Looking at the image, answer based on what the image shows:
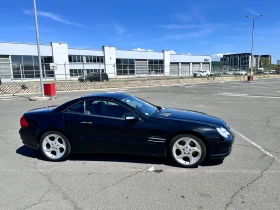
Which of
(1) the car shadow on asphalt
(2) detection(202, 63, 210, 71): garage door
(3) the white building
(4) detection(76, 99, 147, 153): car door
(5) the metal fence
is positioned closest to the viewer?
(4) detection(76, 99, 147, 153): car door

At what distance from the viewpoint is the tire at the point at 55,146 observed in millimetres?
4262

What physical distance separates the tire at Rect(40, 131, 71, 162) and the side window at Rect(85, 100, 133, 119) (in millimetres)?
737

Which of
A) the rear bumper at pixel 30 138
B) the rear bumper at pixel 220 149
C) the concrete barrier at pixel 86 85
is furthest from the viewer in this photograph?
the concrete barrier at pixel 86 85

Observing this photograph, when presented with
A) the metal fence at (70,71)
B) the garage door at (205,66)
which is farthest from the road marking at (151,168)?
the garage door at (205,66)

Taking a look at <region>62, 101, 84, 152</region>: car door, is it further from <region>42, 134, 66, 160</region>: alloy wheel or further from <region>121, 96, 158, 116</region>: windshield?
<region>121, 96, 158, 116</region>: windshield

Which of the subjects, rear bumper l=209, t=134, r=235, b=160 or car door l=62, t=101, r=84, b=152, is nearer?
rear bumper l=209, t=134, r=235, b=160

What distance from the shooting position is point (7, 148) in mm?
5070

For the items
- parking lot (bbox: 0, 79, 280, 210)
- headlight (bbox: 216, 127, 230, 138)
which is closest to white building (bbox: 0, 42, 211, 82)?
parking lot (bbox: 0, 79, 280, 210)

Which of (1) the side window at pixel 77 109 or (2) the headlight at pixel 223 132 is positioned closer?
(2) the headlight at pixel 223 132

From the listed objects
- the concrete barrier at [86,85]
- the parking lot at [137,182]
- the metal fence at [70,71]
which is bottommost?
the parking lot at [137,182]

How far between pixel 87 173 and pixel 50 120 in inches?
52.2

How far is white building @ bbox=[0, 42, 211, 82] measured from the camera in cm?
3037

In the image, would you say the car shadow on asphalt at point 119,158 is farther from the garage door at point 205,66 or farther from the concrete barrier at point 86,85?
the garage door at point 205,66

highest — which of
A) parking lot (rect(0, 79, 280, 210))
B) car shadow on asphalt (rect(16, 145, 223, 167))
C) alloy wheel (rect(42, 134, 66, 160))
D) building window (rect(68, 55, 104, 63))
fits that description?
building window (rect(68, 55, 104, 63))
